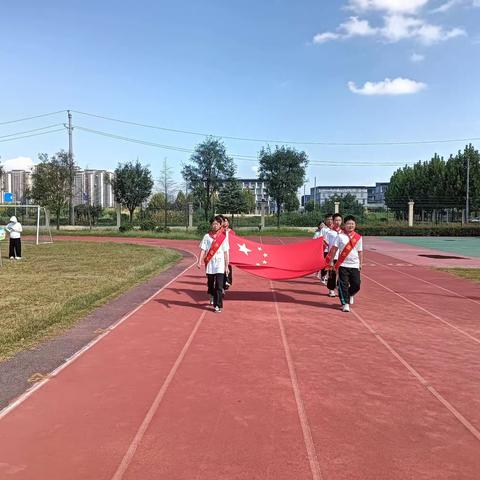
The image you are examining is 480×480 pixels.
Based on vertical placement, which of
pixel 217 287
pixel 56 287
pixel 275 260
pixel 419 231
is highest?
pixel 275 260

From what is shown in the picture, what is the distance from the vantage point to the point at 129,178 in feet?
160

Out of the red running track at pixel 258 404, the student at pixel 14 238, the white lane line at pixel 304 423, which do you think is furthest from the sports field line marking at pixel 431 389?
the student at pixel 14 238

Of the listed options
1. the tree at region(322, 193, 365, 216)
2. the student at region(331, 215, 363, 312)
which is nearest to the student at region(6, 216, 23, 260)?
the student at region(331, 215, 363, 312)

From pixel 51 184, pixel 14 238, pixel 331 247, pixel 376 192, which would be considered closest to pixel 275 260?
pixel 331 247

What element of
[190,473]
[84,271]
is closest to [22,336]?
[190,473]

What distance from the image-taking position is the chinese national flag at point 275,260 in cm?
1069

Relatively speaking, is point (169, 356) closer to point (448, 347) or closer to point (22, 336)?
point (22, 336)

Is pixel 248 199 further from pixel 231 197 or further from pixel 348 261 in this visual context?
pixel 348 261

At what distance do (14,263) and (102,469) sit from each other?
51.3 ft

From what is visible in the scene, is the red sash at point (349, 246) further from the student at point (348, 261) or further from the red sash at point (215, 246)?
the red sash at point (215, 246)

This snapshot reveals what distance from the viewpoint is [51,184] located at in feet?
141

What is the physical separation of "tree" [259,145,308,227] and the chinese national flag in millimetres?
39164

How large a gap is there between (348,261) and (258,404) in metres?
5.25

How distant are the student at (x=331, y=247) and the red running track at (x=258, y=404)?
1894 mm
